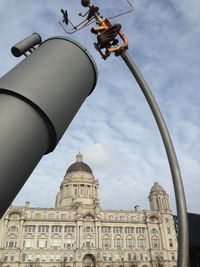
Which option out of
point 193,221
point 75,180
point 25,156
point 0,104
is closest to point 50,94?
point 0,104

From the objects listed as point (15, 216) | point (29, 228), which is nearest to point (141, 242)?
point (29, 228)

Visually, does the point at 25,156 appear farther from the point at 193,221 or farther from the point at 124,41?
the point at 193,221

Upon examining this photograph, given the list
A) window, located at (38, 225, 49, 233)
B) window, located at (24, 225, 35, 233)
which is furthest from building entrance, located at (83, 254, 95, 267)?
window, located at (24, 225, 35, 233)

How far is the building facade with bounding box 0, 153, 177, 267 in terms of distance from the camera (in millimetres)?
63031

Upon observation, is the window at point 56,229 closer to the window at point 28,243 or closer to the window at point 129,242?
the window at point 28,243

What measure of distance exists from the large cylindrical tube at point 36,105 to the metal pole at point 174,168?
2237mm

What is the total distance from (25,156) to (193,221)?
12.1 m

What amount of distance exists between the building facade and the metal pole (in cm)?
6550

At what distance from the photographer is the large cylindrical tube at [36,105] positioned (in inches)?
98.7

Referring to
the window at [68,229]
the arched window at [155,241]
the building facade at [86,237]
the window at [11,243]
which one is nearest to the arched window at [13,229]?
the building facade at [86,237]

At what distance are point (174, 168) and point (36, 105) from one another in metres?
3.04

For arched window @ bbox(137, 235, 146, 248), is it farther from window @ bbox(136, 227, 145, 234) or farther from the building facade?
window @ bbox(136, 227, 145, 234)

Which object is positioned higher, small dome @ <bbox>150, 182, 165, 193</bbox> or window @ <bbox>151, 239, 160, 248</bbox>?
small dome @ <bbox>150, 182, 165, 193</bbox>

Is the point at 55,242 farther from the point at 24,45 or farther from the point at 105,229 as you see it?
the point at 24,45
